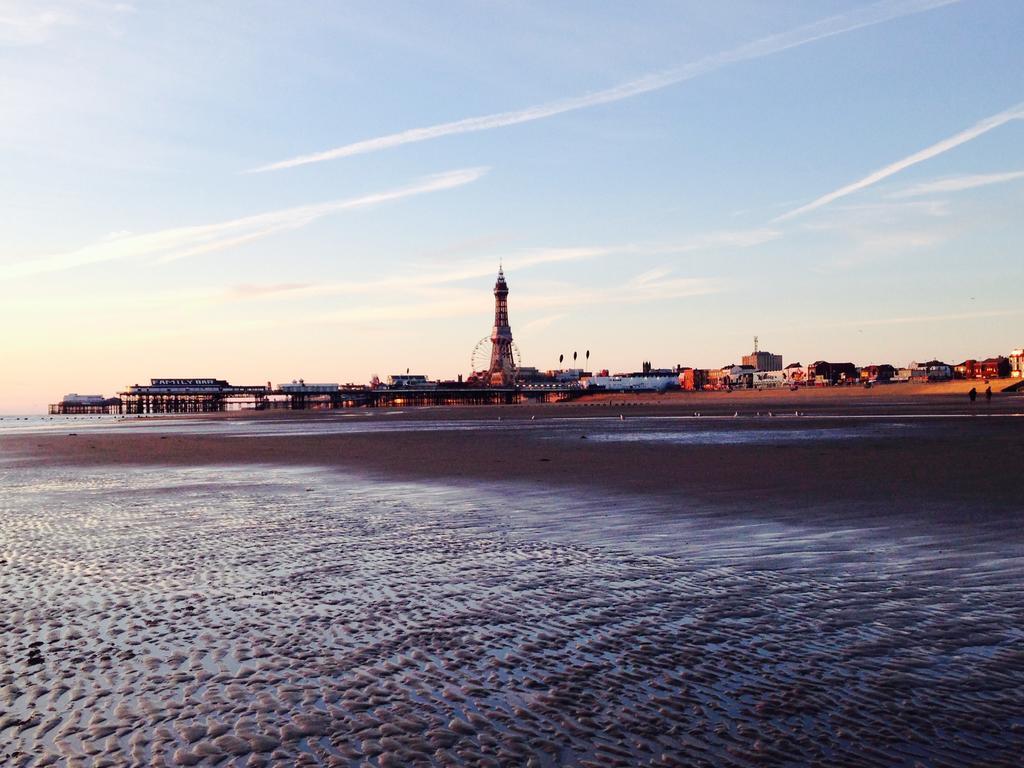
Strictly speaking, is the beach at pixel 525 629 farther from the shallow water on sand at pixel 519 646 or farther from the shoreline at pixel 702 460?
the shoreline at pixel 702 460

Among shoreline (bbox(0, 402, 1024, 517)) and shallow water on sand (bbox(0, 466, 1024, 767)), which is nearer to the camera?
shallow water on sand (bbox(0, 466, 1024, 767))

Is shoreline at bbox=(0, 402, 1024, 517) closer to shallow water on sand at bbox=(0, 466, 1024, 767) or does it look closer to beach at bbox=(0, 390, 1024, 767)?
beach at bbox=(0, 390, 1024, 767)

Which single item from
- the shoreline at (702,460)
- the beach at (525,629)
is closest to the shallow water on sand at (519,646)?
the beach at (525,629)

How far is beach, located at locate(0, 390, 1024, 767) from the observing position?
17.6 ft

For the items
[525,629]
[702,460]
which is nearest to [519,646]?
[525,629]

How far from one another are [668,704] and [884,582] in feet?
14.6

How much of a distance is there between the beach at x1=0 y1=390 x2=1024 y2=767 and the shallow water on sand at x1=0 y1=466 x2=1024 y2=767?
3cm

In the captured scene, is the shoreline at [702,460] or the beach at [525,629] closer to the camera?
the beach at [525,629]

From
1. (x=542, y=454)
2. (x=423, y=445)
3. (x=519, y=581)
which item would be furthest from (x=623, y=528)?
(x=423, y=445)

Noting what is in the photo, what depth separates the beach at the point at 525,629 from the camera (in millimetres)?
5375

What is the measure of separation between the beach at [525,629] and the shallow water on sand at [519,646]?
0.10ft

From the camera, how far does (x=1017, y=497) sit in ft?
50.8

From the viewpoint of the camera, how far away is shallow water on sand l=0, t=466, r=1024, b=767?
5324 millimetres

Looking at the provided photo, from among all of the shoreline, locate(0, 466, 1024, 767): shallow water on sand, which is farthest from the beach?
the shoreline
